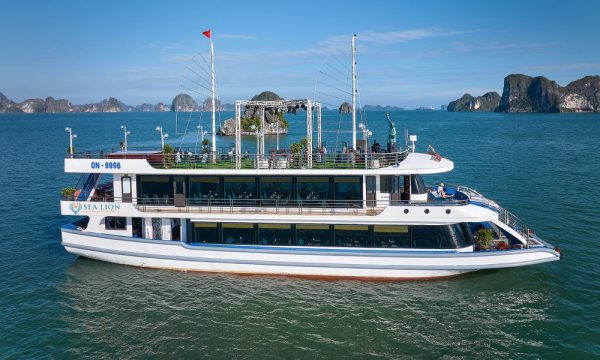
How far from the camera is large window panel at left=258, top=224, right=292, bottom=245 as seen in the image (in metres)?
20.8

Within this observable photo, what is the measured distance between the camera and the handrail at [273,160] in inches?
818

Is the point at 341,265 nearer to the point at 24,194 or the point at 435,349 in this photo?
the point at 435,349

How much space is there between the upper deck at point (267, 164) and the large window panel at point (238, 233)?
2.43 m

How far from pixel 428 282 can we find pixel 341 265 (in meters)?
3.79

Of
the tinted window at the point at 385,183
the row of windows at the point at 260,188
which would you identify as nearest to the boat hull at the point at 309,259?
the row of windows at the point at 260,188

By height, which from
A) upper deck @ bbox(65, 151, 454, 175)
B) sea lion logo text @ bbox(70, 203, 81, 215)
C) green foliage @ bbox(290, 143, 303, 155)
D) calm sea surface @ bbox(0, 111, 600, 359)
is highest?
green foliage @ bbox(290, 143, 303, 155)

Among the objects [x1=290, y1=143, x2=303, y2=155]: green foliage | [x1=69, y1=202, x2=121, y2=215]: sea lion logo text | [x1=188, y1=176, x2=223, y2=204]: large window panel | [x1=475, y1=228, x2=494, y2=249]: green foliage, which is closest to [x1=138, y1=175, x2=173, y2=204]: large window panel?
[x1=188, y1=176, x2=223, y2=204]: large window panel

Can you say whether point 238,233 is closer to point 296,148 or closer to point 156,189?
point 156,189

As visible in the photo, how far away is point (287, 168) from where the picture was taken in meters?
21.1

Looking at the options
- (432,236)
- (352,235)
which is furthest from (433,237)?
(352,235)

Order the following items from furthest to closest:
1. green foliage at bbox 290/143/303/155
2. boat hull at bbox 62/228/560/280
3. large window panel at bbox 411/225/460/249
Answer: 1. green foliage at bbox 290/143/303/155
2. large window panel at bbox 411/225/460/249
3. boat hull at bbox 62/228/560/280

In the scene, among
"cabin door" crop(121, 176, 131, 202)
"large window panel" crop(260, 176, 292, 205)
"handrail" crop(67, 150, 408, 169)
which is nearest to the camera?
"handrail" crop(67, 150, 408, 169)

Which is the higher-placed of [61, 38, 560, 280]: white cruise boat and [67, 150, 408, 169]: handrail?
[67, 150, 408, 169]: handrail

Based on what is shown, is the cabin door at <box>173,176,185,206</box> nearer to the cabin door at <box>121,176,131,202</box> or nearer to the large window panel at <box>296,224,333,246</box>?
the cabin door at <box>121,176,131,202</box>
